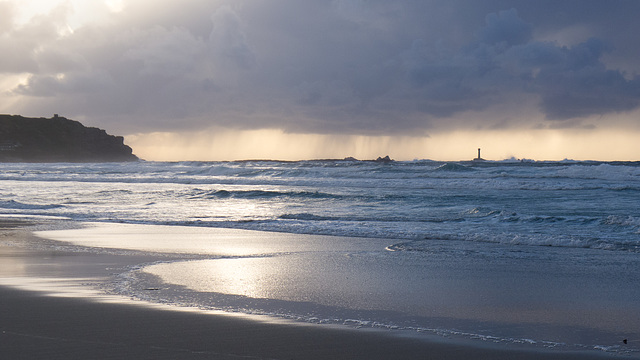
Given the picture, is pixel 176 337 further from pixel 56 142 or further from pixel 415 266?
pixel 56 142

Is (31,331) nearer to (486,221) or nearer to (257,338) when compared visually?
(257,338)

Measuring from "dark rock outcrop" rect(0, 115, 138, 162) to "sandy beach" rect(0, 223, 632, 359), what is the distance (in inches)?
5452

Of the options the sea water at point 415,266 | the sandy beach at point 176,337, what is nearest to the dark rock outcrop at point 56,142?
the sea water at point 415,266

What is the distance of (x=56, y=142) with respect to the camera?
145375 millimetres

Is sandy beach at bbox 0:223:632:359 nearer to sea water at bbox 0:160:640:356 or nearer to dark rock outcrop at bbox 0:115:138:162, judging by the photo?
sea water at bbox 0:160:640:356

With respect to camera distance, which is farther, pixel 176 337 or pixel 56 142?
pixel 56 142

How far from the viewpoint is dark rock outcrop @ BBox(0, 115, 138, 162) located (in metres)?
136

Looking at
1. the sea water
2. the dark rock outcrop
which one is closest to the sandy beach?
the sea water

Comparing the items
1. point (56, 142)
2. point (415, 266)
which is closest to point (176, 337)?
point (415, 266)

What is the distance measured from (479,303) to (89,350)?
147 inches

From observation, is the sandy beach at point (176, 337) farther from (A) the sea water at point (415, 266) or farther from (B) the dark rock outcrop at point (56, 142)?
(B) the dark rock outcrop at point (56, 142)

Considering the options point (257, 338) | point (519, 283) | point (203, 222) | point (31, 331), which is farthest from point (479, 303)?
point (203, 222)

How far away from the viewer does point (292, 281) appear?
7.38m

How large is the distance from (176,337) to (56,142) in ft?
505
